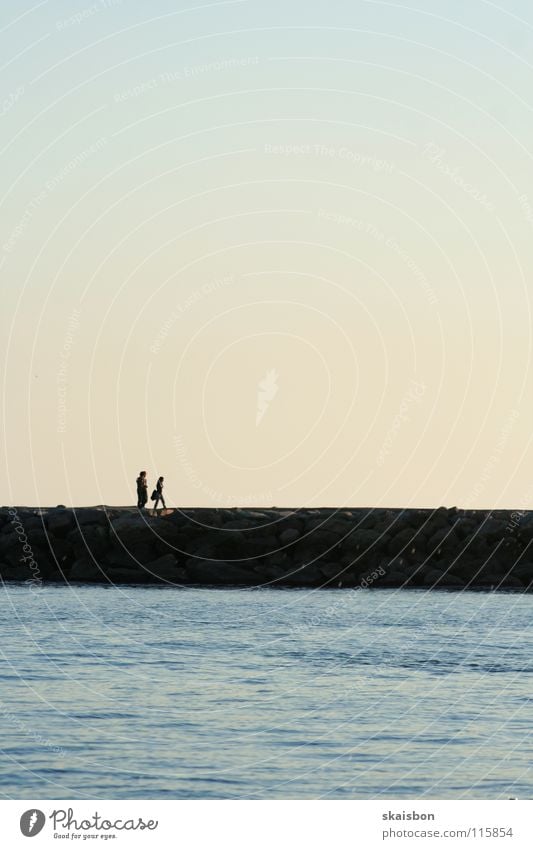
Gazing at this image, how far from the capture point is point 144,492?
56.9 metres

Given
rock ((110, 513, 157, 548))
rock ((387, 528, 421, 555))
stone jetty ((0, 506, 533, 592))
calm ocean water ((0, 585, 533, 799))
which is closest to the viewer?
calm ocean water ((0, 585, 533, 799))

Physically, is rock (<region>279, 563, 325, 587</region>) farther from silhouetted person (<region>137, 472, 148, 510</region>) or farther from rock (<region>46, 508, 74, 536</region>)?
rock (<region>46, 508, 74, 536</region>)

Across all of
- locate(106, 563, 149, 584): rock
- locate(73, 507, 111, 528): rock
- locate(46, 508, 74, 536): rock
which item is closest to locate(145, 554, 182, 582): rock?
locate(106, 563, 149, 584): rock

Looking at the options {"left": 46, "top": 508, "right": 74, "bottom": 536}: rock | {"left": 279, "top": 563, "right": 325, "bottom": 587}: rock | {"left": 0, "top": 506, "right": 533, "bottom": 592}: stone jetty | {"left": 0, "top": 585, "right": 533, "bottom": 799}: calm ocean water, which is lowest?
{"left": 0, "top": 585, "right": 533, "bottom": 799}: calm ocean water

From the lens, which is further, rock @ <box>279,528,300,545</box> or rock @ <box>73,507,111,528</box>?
rock @ <box>73,507,111,528</box>

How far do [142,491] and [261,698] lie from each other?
25.3 m

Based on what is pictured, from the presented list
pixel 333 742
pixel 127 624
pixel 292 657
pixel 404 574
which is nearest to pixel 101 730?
pixel 333 742

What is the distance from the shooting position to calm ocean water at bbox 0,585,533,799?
25016 millimetres

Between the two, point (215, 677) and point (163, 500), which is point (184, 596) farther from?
point (215, 677)

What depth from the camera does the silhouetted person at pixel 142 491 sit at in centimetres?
5694

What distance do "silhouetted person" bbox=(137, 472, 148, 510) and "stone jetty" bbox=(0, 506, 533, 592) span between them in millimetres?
429

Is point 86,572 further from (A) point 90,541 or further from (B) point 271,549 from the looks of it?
(B) point 271,549

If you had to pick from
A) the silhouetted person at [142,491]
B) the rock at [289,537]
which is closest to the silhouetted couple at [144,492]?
the silhouetted person at [142,491]

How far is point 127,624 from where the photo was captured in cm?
4381
